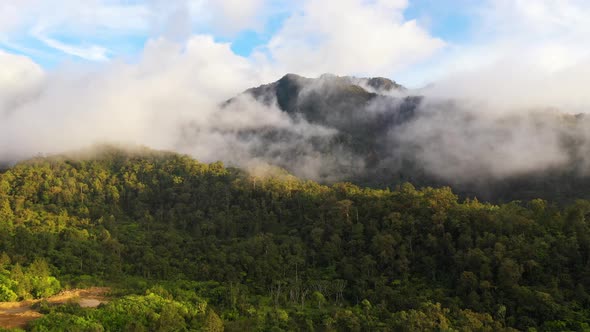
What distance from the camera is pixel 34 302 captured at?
4541 centimetres

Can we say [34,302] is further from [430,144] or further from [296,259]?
[430,144]

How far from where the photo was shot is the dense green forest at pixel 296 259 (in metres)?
39.8

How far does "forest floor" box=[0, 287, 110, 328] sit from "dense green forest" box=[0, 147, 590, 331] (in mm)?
1212

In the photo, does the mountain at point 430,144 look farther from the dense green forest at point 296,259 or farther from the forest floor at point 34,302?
the forest floor at point 34,302

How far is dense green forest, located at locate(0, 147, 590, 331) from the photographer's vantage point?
131ft

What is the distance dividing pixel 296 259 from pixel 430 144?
8680 centimetres

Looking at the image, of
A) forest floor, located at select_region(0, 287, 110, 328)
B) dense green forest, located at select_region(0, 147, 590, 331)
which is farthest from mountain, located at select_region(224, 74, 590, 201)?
forest floor, located at select_region(0, 287, 110, 328)

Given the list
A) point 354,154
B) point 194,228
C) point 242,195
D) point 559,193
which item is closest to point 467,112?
point 354,154

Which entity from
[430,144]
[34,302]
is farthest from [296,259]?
[430,144]

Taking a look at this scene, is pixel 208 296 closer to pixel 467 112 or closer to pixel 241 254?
pixel 241 254

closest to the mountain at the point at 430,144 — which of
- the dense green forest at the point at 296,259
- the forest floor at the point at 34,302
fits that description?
the dense green forest at the point at 296,259

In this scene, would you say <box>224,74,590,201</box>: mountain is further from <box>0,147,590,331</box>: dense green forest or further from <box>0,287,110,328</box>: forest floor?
<box>0,287,110,328</box>: forest floor

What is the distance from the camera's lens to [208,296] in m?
48.8

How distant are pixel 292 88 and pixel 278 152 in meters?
50.4
